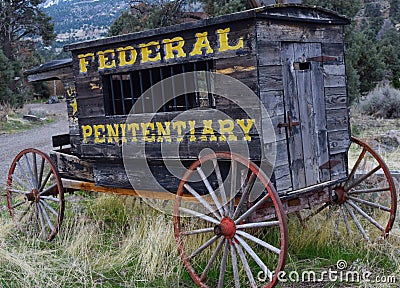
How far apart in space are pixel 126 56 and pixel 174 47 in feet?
2.16

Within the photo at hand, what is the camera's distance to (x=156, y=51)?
471 centimetres

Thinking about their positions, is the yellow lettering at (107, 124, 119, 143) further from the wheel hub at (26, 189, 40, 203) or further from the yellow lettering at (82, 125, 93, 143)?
the wheel hub at (26, 189, 40, 203)

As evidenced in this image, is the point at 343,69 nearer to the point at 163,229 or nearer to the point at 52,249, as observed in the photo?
the point at 163,229

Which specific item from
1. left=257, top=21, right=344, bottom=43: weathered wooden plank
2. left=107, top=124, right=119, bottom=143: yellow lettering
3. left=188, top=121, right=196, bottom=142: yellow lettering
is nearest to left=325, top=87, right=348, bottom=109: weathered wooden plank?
left=257, top=21, right=344, bottom=43: weathered wooden plank

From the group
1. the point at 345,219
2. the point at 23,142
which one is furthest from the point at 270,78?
the point at 23,142

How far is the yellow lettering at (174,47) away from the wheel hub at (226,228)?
156 centimetres

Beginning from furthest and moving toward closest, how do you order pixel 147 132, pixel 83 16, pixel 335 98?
pixel 83 16 → pixel 335 98 → pixel 147 132

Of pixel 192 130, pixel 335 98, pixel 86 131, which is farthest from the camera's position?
pixel 86 131

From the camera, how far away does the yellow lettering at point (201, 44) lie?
432cm

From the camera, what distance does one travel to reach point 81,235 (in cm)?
557

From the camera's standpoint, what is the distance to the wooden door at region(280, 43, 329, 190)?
173 inches

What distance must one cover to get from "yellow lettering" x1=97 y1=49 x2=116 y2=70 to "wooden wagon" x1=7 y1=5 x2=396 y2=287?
0.05 feet

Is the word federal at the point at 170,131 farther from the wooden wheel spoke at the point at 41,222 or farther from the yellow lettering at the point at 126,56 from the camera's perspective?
the wooden wheel spoke at the point at 41,222

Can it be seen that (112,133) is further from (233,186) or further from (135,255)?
(233,186)
